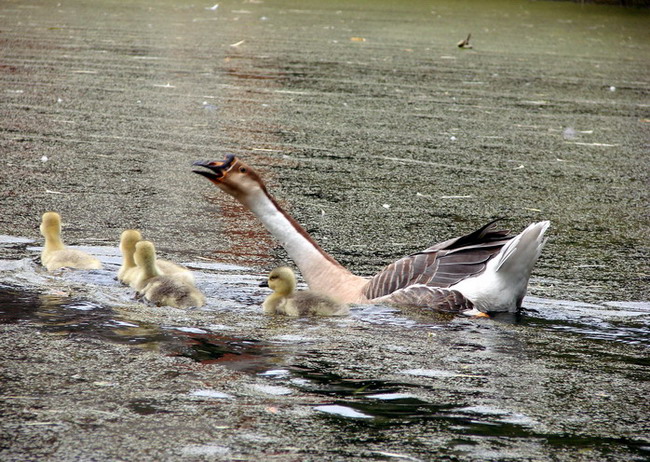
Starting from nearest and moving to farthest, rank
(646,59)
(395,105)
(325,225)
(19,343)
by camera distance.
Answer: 1. (19,343)
2. (325,225)
3. (395,105)
4. (646,59)

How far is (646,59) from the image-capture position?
2030 cm

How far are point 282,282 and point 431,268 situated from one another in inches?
35.4

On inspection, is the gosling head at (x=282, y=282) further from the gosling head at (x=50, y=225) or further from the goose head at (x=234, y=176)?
the gosling head at (x=50, y=225)

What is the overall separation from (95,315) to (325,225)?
2.88 m

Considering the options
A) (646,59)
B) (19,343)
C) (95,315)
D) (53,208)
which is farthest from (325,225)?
(646,59)

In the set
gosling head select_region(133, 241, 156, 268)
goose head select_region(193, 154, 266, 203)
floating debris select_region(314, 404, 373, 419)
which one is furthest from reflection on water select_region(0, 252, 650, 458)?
goose head select_region(193, 154, 266, 203)

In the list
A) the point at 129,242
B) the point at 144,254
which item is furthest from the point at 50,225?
the point at 144,254

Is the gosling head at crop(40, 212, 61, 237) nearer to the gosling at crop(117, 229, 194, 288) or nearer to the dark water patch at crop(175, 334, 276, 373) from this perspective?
the gosling at crop(117, 229, 194, 288)

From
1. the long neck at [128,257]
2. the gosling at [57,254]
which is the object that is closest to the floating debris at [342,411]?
the long neck at [128,257]

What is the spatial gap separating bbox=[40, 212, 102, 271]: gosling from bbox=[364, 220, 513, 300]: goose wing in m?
1.83

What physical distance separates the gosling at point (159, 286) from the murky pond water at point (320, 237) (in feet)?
0.37

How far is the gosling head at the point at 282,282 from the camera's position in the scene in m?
6.01

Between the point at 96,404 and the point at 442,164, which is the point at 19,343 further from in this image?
the point at 442,164

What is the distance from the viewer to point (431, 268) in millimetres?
6211
